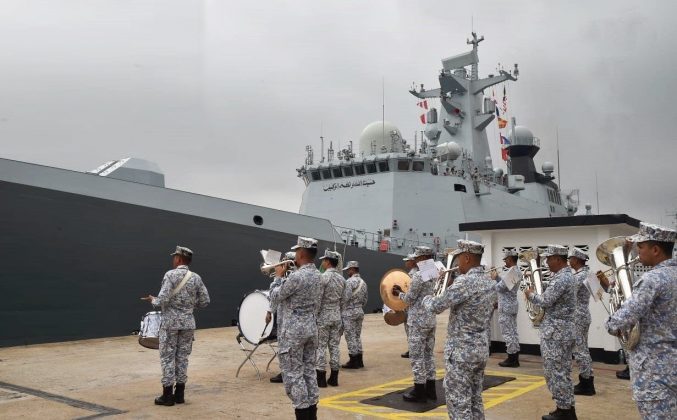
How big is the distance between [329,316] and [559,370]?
103 inches

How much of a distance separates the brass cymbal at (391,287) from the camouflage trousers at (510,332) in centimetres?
255

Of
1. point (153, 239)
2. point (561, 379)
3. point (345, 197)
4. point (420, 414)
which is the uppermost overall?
point (345, 197)

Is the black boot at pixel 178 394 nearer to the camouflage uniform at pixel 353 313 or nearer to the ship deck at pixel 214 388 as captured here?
the ship deck at pixel 214 388

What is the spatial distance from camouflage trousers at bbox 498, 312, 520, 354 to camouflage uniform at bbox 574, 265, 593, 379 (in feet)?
5.92

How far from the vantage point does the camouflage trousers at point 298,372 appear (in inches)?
170

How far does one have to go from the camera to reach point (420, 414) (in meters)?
5.09

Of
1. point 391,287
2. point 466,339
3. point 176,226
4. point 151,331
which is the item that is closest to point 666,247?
point 466,339

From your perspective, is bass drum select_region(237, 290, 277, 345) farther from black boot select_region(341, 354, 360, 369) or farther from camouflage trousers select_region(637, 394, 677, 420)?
camouflage trousers select_region(637, 394, 677, 420)

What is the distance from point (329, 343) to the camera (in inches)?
259

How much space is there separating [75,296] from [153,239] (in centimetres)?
193

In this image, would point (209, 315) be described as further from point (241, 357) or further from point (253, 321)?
point (253, 321)

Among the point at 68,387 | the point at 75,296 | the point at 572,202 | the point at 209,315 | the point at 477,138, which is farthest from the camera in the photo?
the point at 572,202

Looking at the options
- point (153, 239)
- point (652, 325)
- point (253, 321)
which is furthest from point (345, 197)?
point (652, 325)

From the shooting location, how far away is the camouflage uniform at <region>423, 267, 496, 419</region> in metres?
3.78
